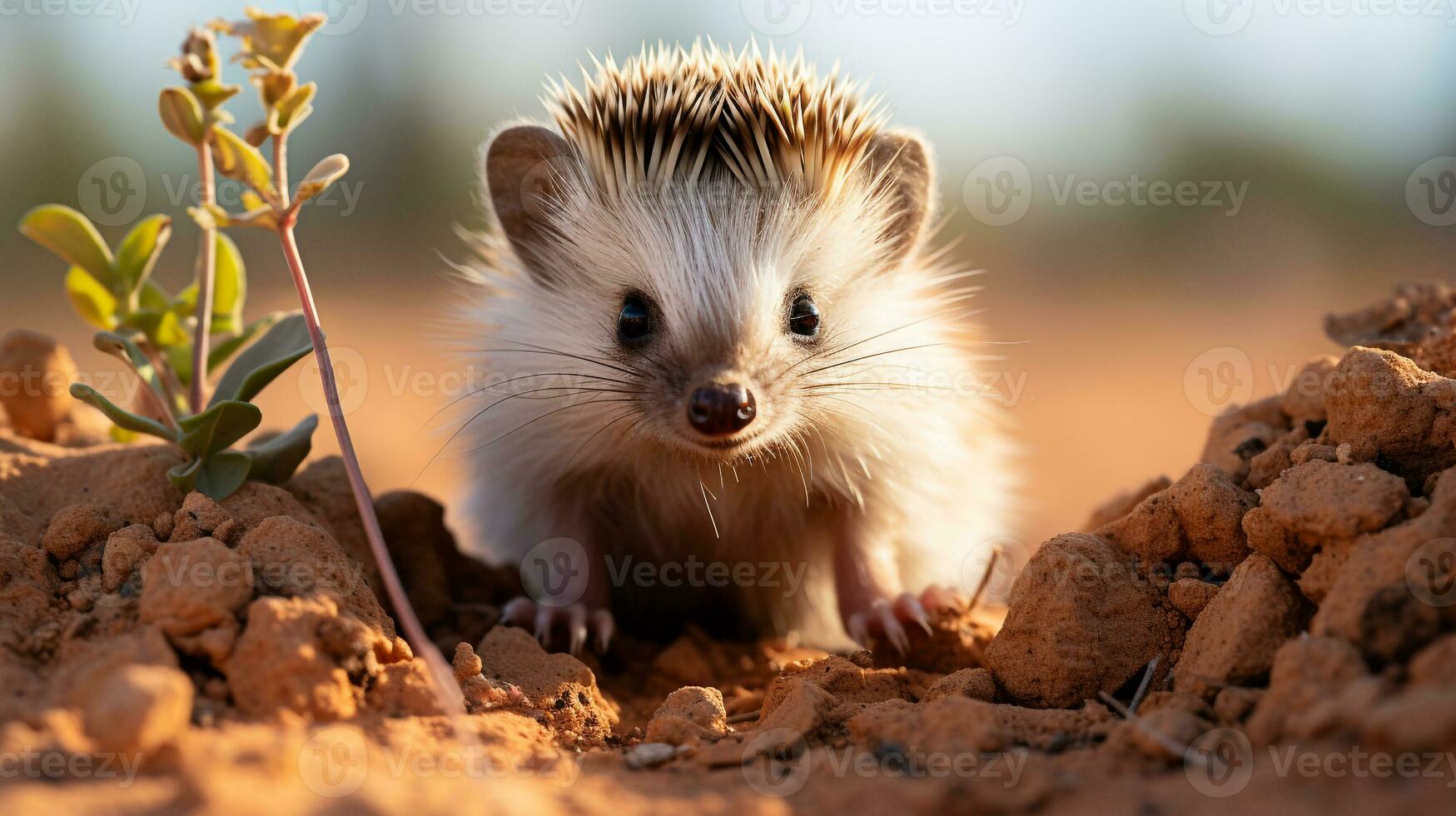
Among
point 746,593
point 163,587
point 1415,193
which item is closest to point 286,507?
point 163,587

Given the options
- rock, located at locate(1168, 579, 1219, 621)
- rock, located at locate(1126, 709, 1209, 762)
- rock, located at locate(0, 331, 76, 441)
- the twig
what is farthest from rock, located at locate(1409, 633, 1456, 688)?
rock, located at locate(0, 331, 76, 441)

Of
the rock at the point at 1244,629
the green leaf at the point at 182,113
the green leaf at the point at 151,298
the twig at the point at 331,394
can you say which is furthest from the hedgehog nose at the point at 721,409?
the green leaf at the point at 151,298

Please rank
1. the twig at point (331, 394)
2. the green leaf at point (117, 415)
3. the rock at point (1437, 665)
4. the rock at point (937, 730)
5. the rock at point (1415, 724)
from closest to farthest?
1. the rock at point (1415, 724)
2. the rock at point (1437, 665)
3. the rock at point (937, 730)
4. the twig at point (331, 394)
5. the green leaf at point (117, 415)

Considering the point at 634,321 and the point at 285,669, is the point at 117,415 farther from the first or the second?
the point at 634,321

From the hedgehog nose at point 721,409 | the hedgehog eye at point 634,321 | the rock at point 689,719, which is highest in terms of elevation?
the hedgehog eye at point 634,321

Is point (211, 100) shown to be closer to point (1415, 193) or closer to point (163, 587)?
point (163, 587)

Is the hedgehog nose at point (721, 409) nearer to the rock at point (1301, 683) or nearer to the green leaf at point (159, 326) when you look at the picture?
the rock at point (1301, 683)
